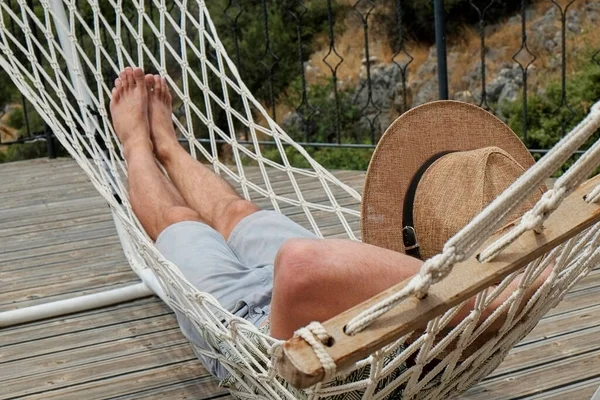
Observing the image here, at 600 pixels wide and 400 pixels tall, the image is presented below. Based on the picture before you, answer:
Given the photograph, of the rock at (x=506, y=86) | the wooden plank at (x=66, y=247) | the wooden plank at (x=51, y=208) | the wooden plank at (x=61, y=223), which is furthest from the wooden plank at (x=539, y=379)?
the rock at (x=506, y=86)

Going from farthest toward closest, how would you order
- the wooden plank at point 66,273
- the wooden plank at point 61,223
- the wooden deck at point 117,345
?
the wooden plank at point 61,223 < the wooden plank at point 66,273 < the wooden deck at point 117,345

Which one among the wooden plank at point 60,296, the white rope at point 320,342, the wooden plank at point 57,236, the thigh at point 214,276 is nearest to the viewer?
the white rope at point 320,342

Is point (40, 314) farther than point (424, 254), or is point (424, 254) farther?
point (40, 314)

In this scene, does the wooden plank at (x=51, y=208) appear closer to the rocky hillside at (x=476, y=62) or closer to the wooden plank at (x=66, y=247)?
the wooden plank at (x=66, y=247)

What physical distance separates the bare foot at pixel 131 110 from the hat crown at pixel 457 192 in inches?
34.4

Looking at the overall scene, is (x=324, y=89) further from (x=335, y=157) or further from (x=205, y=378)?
(x=205, y=378)

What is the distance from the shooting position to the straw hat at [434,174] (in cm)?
117

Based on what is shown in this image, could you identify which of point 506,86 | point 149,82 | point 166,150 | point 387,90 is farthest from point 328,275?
point 387,90

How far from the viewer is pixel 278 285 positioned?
92cm

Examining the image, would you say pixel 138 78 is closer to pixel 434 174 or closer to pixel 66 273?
pixel 66 273

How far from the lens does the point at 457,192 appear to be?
1170 millimetres

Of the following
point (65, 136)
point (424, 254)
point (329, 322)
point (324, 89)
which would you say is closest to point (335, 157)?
point (324, 89)

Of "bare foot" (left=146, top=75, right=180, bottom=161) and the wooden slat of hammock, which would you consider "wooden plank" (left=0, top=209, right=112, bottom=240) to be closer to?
"bare foot" (left=146, top=75, right=180, bottom=161)

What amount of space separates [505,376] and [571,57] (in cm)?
814
